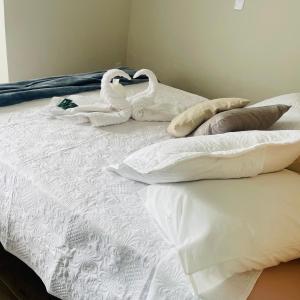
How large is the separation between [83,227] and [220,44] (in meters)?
1.98

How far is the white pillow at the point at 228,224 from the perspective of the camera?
0.76m

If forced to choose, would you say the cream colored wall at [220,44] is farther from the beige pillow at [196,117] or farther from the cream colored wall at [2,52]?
the cream colored wall at [2,52]

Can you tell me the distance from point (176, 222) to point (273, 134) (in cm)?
47

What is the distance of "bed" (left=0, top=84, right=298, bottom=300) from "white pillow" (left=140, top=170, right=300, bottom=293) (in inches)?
1.6

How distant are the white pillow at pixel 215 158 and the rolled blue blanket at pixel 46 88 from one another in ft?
2.91

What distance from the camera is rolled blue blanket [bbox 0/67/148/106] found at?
1.69m

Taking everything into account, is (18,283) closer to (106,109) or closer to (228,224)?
(106,109)

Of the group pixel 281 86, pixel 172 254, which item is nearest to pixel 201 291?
pixel 172 254

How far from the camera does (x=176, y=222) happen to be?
0.85 metres

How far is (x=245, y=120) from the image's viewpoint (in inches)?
51.5

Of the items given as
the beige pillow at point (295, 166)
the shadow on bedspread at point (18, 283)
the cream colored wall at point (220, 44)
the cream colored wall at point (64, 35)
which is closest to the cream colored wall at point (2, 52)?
the cream colored wall at point (64, 35)

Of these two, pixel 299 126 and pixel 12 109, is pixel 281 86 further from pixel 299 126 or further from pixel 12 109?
pixel 12 109

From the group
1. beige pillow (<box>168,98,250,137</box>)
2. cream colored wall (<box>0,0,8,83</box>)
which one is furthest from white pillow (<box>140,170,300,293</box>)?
cream colored wall (<box>0,0,8,83</box>)

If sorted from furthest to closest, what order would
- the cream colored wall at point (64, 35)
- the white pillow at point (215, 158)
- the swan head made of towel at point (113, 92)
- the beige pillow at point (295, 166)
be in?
the cream colored wall at point (64, 35)
the swan head made of towel at point (113, 92)
the beige pillow at point (295, 166)
the white pillow at point (215, 158)
